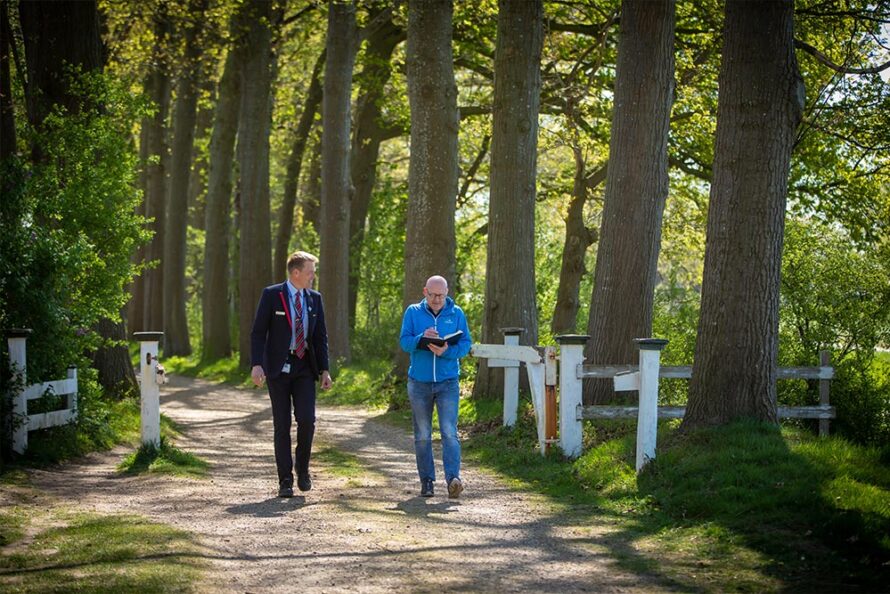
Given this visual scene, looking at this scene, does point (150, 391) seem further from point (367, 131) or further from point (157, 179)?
point (157, 179)

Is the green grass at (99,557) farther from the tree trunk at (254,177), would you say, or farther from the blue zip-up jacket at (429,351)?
the tree trunk at (254,177)

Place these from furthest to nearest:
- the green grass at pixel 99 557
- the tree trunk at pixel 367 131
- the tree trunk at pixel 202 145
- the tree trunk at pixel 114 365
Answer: the tree trunk at pixel 202 145, the tree trunk at pixel 367 131, the tree trunk at pixel 114 365, the green grass at pixel 99 557

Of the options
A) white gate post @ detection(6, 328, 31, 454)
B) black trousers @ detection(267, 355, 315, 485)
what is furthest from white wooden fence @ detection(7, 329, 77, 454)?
black trousers @ detection(267, 355, 315, 485)

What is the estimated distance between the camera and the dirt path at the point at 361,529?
691cm

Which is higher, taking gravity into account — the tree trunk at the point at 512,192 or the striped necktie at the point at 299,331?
the tree trunk at the point at 512,192

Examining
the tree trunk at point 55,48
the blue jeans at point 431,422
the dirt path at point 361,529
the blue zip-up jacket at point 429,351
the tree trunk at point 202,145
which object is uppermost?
the tree trunk at point 202,145

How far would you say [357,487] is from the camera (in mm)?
11062

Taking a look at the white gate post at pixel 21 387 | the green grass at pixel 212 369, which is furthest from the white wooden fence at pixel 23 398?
the green grass at pixel 212 369

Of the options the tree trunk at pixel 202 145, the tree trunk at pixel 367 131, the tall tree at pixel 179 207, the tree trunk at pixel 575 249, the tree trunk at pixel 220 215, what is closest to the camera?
the tree trunk at pixel 575 249

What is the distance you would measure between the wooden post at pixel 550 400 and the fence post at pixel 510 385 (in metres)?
2.13

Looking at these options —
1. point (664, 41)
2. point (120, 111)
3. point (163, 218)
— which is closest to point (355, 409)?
point (120, 111)

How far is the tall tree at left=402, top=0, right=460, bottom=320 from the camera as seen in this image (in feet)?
60.7

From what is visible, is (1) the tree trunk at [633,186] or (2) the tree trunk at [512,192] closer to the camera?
(1) the tree trunk at [633,186]

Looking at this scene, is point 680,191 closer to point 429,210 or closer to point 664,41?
point 429,210
